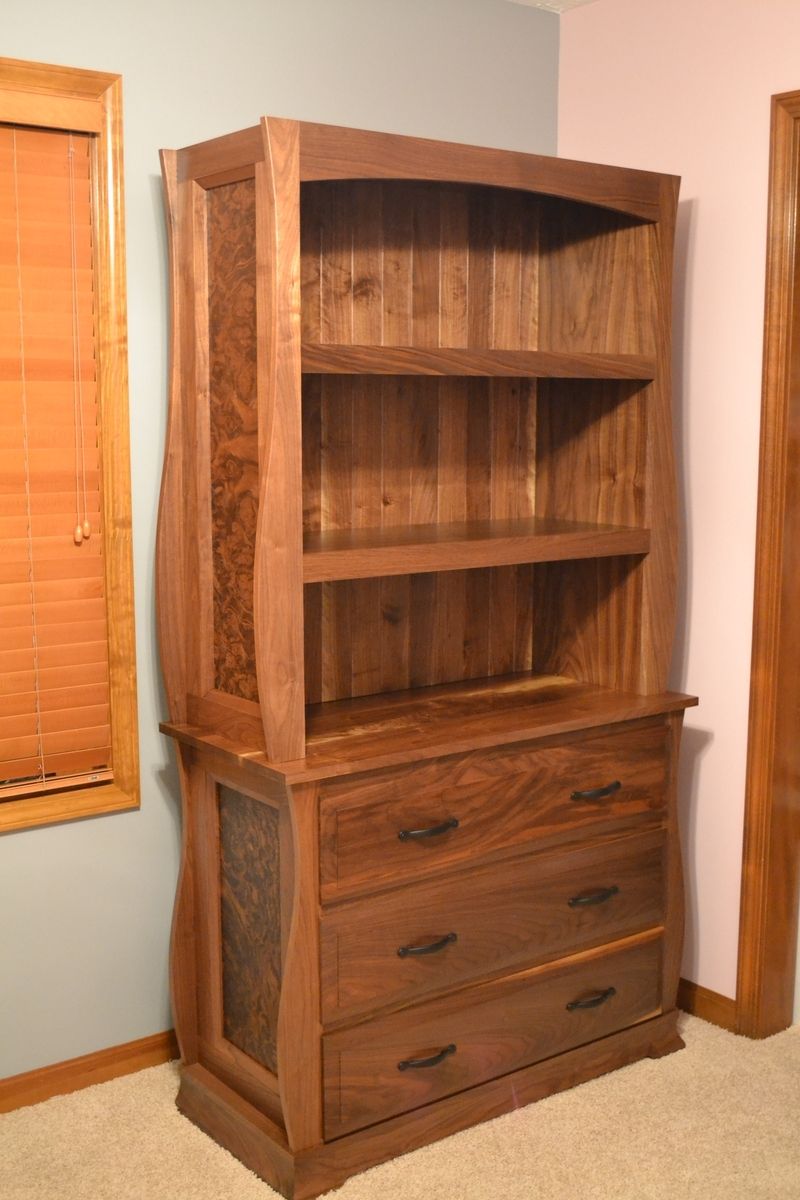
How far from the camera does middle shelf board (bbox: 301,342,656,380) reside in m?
2.28

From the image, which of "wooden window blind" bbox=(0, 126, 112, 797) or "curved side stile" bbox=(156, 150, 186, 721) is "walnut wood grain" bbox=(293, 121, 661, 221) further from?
"wooden window blind" bbox=(0, 126, 112, 797)

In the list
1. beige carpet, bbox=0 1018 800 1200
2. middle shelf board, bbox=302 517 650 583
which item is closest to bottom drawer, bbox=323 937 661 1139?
beige carpet, bbox=0 1018 800 1200

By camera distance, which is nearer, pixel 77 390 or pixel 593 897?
pixel 77 390

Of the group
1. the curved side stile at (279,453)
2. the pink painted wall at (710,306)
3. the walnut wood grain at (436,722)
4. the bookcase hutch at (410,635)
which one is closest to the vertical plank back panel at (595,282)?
the bookcase hutch at (410,635)

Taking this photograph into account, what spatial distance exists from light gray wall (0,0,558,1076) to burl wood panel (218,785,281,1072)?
0.27 metres

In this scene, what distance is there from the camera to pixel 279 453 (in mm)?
2221

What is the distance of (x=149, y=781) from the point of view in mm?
2703

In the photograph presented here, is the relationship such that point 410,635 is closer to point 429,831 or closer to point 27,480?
point 429,831

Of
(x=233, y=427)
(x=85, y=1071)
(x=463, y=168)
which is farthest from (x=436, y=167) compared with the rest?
(x=85, y=1071)

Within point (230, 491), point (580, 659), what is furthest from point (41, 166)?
point (580, 659)

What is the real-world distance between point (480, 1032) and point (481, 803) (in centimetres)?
46

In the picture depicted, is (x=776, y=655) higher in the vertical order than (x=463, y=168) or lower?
lower

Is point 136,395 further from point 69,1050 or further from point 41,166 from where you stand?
point 69,1050

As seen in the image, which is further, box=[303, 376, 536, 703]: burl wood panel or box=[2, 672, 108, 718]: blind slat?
box=[303, 376, 536, 703]: burl wood panel
